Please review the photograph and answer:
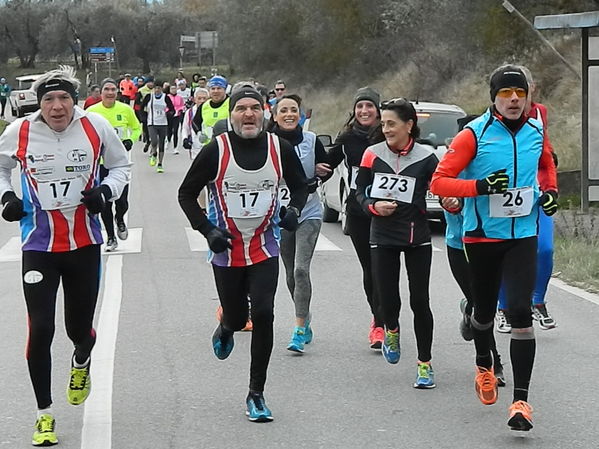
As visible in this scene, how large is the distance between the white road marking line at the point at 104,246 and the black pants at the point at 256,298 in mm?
7365

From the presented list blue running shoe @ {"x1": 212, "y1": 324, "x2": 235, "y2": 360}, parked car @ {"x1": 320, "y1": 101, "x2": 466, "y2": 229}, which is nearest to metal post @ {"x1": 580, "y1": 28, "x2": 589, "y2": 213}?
parked car @ {"x1": 320, "y1": 101, "x2": 466, "y2": 229}

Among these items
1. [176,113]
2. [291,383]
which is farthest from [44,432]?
[176,113]

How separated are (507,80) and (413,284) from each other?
1663 millimetres

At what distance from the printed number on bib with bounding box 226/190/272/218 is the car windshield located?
32.3 feet

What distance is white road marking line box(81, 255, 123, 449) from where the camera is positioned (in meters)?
6.45

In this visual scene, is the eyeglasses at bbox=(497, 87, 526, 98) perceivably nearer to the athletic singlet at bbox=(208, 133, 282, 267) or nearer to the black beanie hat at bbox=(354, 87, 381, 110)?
the athletic singlet at bbox=(208, 133, 282, 267)

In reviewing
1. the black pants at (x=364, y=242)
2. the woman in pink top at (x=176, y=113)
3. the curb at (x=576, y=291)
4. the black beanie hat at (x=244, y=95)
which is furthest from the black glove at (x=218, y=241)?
the woman in pink top at (x=176, y=113)

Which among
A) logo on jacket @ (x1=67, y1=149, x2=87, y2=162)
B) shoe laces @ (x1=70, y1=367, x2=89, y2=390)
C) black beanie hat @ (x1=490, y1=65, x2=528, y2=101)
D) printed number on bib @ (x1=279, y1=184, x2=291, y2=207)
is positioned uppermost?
black beanie hat @ (x1=490, y1=65, x2=528, y2=101)

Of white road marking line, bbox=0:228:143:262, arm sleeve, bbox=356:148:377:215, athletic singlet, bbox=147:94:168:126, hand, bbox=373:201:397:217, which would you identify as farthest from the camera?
athletic singlet, bbox=147:94:168:126

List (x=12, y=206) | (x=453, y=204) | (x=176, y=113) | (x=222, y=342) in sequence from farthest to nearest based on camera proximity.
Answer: (x=176, y=113), (x=222, y=342), (x=453, y=204), (x=12, y=206)

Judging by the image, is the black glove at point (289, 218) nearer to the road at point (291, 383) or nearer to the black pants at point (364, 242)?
the road at point (291, 383)

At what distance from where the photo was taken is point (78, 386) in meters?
6.70

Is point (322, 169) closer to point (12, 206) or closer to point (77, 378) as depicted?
point (77, 378)

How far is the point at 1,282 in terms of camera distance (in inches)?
493
